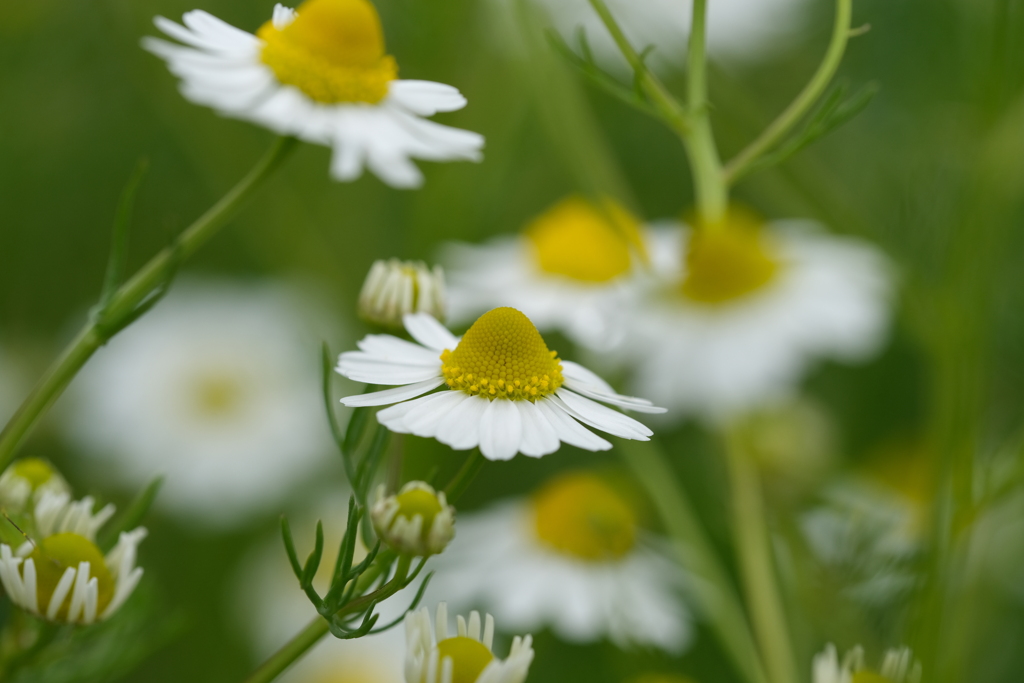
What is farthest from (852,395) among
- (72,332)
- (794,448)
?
(72,332)

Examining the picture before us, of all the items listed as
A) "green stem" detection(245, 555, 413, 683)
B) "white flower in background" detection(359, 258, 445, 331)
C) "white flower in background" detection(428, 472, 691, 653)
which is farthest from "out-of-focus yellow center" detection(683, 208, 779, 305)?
"green stem" detection(245, 555, 413, 683)

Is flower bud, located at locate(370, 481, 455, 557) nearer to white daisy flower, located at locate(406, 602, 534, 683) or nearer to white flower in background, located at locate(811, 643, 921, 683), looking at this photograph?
white daisy flower, located at locate(406, 602, 534, 683)

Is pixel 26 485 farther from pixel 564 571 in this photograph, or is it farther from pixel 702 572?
pixel 564 571

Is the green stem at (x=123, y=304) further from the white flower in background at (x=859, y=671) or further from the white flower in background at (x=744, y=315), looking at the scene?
the white flower in background at (x=744, y=315)

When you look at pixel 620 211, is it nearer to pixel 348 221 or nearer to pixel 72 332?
pixel 348 221

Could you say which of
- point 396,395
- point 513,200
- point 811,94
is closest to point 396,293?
point 396,395
